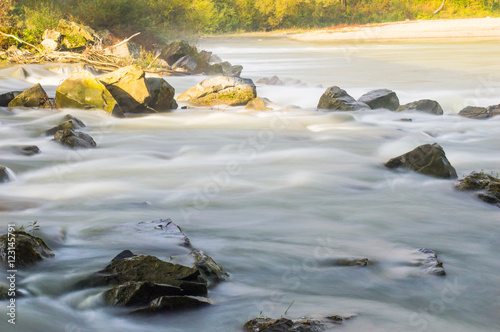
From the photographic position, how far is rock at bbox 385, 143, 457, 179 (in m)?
6.60

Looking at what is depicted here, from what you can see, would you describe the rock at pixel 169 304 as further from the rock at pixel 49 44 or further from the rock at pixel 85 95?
the rock at pixel 49 44

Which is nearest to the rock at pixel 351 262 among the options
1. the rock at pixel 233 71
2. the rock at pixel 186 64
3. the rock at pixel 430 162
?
the rock at pixel 430 162

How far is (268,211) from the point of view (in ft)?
18.4

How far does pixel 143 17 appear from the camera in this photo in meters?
24.1

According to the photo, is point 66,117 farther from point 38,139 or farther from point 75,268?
point 75,268

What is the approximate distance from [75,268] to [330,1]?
64.5 m

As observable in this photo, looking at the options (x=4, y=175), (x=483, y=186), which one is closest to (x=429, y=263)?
(x=483, y=186)

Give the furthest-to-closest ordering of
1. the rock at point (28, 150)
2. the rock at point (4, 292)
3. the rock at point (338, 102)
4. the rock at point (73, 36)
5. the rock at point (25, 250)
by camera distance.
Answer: the rock at point (73, 36)
the rock at point (338, 102)
the rock at point (28, 150)
the rock at point (25, 250)
the rock at point (4, 292)

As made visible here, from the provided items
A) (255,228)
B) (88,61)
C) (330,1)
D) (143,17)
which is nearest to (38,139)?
(255,228)

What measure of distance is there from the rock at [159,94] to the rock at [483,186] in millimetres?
6896

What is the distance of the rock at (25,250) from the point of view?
3.68 metres

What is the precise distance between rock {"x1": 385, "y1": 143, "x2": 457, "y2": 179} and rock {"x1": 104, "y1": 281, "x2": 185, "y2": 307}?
4262 mm

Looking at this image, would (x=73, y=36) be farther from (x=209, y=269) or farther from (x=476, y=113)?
(x=209, y=269)

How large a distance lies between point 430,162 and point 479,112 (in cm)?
555
